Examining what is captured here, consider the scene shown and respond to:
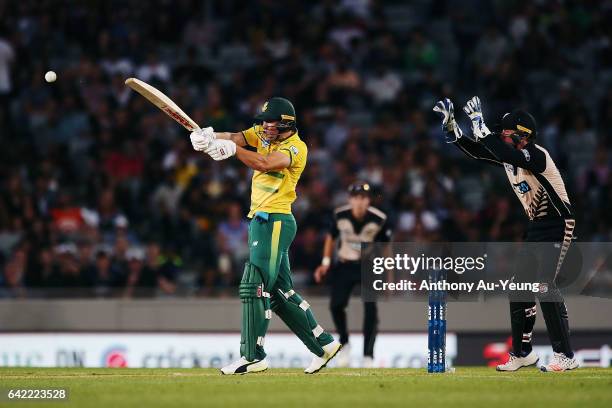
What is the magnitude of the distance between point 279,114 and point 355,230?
170 inches

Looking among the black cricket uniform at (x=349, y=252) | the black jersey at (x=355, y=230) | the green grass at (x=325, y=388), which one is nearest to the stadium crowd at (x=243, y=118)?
the black cricket uniform at (x=349, y=252)

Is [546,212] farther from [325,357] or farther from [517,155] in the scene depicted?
[325,357]

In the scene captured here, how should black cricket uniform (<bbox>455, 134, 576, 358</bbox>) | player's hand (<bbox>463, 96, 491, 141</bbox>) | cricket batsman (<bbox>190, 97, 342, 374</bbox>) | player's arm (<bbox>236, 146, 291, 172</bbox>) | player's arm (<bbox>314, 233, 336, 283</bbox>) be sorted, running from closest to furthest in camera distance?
player's arm (<bbox>236, 146, 291, 172</bbox>), cricket batsman (<bbox>190, 97, 342, 374</bbox>), player's hand (<bbox>463, 96, 491, 141</bbox>), black cricket uniform (<bbox>455, 134, 576, 358</bbox>), player's arm (<bbox>314, 233, 336, 283</bbox>)

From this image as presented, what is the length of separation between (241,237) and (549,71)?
715cm

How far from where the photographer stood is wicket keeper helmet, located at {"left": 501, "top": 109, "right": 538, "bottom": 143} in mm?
12766

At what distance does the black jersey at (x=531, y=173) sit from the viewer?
12477 mm

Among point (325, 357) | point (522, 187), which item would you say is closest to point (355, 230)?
point (325, 357)

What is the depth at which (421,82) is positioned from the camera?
2328cm

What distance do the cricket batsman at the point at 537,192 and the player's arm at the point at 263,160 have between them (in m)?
1.55

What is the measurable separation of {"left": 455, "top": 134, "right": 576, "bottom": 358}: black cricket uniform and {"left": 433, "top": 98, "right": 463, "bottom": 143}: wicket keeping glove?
0.42ft

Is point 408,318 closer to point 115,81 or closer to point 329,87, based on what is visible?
point 329,87

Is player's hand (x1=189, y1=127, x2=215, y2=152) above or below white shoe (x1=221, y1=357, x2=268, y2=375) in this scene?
above

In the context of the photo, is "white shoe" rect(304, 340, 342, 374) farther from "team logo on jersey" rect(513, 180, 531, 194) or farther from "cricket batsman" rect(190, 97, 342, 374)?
"team logo on jersey" rect(513, 180, 531, 194)


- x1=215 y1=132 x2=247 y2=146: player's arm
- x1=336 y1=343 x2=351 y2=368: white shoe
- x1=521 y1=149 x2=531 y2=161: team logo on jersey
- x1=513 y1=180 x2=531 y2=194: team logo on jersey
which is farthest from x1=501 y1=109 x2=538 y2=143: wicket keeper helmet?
x1=336 y1=343 x2=351 y2=368: white shoe
